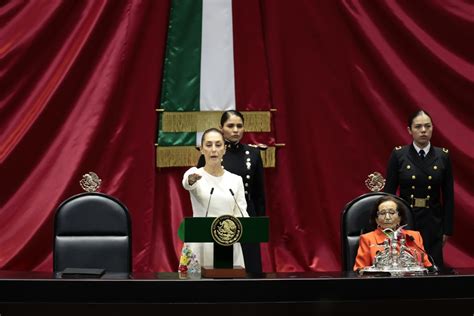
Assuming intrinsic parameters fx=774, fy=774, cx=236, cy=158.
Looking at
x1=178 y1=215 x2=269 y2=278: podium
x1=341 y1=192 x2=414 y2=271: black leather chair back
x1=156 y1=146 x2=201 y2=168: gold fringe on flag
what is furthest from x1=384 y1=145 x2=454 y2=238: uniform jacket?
x1=178 y1=215 x2=269 y2=278: podium

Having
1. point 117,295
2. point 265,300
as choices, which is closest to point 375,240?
point 265,300

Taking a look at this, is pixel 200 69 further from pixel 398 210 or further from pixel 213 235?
pixel 213 235

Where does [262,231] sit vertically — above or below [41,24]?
below

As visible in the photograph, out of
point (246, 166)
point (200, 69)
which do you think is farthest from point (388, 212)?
point (200, 69)

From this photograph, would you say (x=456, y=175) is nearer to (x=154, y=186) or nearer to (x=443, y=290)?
(x=154, y=186)

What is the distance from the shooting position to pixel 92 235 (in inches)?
142

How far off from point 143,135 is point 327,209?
1474 mm

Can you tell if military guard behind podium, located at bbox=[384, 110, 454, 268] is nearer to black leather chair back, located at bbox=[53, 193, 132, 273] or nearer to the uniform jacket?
the uniform jacket

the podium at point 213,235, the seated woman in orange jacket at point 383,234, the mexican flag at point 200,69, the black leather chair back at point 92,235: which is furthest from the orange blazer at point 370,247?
the mexican flag at point 200,69

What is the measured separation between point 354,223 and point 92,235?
1.21 metres

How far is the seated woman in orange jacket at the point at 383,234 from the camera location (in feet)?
10.9

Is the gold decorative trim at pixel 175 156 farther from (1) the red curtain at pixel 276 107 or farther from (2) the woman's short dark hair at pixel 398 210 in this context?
(2) the woman's short dark hair at pixel 398 210

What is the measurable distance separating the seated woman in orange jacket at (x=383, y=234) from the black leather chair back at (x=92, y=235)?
106 cm

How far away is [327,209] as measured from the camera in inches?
228
